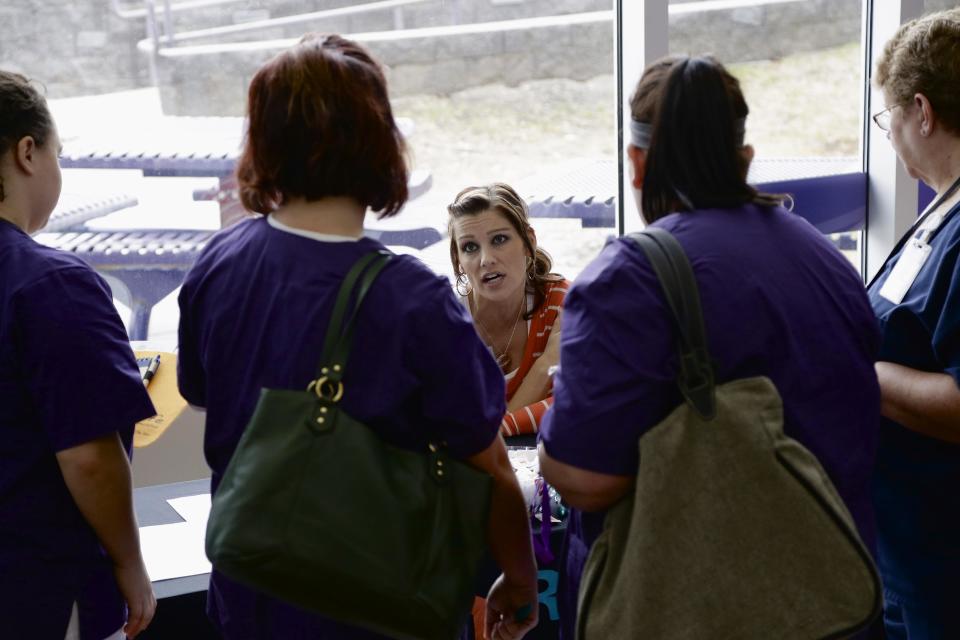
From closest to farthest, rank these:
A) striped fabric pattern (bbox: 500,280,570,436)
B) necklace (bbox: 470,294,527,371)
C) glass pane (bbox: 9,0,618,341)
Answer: striped fabric pattern (bbox: 500,280,570,436) → necklace (bbox: 470,294,527,371) → glass pane (bbox: 9,0,618,341)

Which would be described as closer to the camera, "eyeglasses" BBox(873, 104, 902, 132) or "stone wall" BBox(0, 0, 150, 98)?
"eyeglasses" BBox(873, 104, 902, 132)

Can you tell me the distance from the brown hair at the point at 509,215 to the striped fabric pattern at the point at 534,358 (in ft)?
0.08

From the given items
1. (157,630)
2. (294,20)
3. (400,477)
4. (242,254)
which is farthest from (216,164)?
(400,477)

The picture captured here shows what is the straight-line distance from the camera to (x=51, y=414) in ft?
5.06

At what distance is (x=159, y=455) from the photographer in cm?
294

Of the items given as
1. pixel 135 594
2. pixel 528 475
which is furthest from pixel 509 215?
pixel 135 594

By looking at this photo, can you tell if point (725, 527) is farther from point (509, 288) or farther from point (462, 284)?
point (462, 284)

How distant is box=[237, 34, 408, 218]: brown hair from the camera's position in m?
1.35

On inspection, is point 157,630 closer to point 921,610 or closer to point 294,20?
point 921,610

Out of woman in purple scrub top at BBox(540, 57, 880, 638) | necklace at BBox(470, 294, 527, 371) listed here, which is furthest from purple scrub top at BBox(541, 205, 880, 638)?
necklace at BBox(470, 294, 527, 371)

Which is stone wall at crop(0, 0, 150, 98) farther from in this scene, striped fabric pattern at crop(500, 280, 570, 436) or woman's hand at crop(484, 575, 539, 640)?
woman's hand at crop(484, 575, 539, 640)

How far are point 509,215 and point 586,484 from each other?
154 centimetres

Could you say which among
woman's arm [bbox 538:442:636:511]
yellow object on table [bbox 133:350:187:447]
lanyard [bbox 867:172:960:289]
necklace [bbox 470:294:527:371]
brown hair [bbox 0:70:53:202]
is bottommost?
yellow object on table [bbox 133:350:187:447]

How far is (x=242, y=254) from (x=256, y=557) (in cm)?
40
